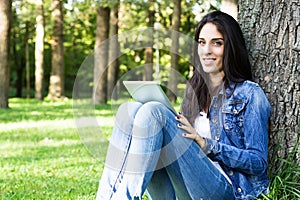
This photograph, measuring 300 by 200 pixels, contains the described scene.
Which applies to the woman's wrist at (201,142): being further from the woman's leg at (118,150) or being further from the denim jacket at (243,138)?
the woman's leg at (118,150)

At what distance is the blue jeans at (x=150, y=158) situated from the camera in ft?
9.22

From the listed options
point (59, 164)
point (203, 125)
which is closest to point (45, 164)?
point (59, 164)

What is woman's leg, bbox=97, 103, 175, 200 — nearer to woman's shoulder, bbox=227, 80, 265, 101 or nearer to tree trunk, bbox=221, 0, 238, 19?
woman's shoulder, bbox=227, 80, 265, 101

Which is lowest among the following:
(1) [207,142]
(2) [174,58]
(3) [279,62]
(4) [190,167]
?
(4) [190,167]

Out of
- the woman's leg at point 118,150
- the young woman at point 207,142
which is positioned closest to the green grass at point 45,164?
the woman's leg at point 118,150

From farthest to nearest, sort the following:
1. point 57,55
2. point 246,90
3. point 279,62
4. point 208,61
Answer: point 57,55 → point 279,62 → point 208,61 → point 246,90

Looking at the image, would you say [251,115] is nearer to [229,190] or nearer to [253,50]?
[229,190]

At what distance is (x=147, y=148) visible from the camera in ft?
9.21

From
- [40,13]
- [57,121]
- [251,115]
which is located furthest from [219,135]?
[40,13]

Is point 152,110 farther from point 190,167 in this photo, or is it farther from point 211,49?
point 211,49

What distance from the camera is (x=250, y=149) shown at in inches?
114

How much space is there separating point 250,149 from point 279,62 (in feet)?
2.28

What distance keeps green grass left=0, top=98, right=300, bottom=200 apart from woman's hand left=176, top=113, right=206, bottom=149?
480 mm

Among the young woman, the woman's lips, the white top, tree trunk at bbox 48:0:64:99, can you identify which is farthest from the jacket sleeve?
tree trunk at bbox 48:0:64:99
